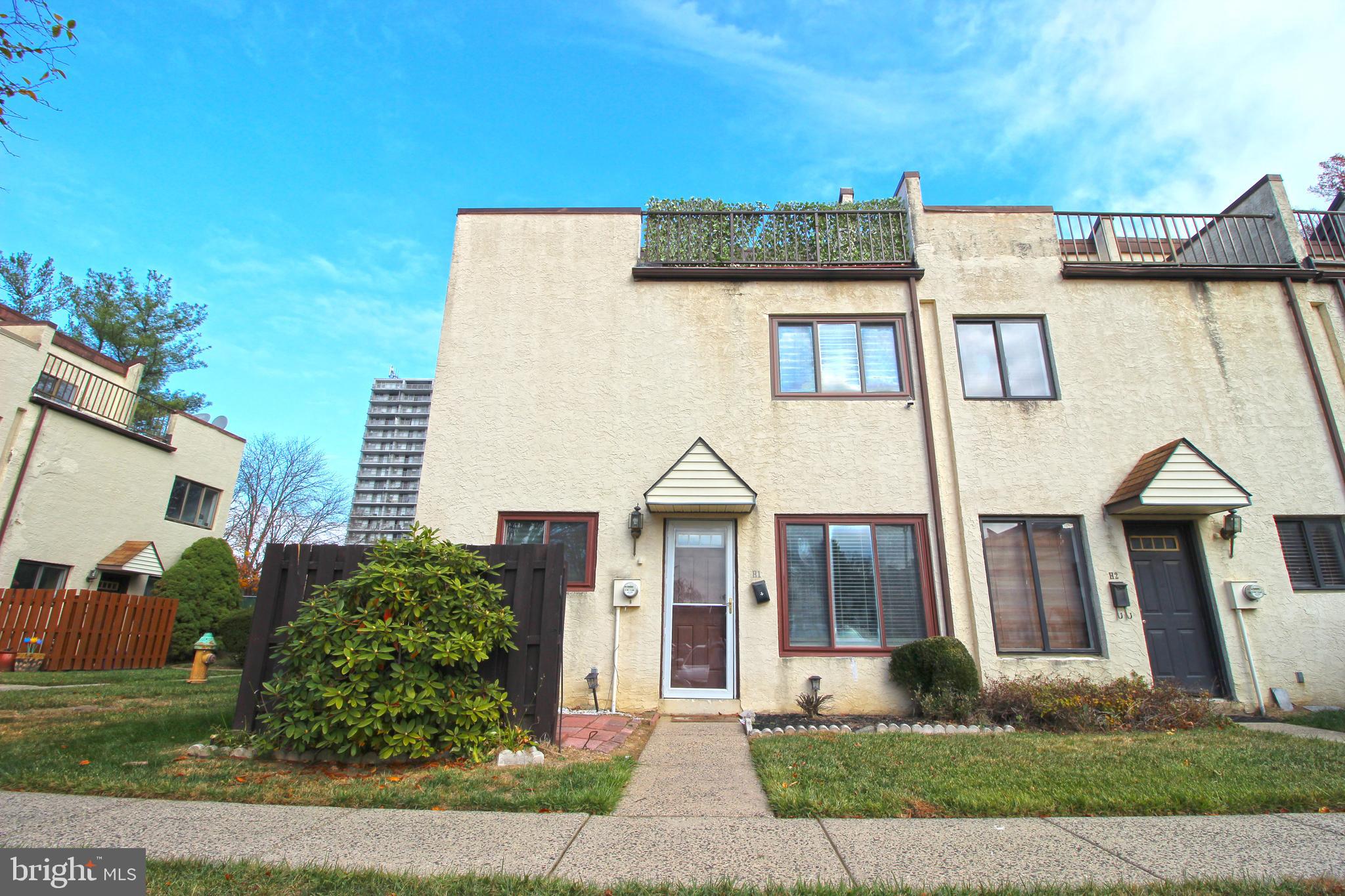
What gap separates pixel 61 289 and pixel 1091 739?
30964 mm

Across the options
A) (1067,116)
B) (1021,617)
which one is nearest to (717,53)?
(1067,116)

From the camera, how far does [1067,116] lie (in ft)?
30.4

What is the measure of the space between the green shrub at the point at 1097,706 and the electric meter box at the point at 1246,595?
1.57 meters

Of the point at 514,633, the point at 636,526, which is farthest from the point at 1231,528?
the point at 514,633

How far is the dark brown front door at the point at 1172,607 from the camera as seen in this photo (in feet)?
24.9

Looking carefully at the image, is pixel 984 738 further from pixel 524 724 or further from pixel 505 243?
pixel 505 243

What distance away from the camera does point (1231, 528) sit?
25.3 ft

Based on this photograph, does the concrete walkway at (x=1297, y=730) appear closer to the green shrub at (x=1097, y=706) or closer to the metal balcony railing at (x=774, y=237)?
the green shrub at (x=1097, y=706)

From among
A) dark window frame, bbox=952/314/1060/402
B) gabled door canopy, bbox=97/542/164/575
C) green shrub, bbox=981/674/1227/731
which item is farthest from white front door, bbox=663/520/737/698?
gabled door canopy, bbox=97/542/164/575

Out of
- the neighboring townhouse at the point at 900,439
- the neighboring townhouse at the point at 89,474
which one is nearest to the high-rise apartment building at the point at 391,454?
the neighboring townhouse at the point at 89,474

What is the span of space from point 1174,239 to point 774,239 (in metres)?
6.35

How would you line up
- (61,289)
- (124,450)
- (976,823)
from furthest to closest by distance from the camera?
(61,289)
(124,450)
(976,823)

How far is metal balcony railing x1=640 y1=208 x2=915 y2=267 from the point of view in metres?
9.45

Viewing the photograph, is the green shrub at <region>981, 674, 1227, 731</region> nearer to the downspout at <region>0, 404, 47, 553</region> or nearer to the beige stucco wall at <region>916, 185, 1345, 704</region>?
the beige stucco wall at <region>916, 185, 1345, 704</region>
